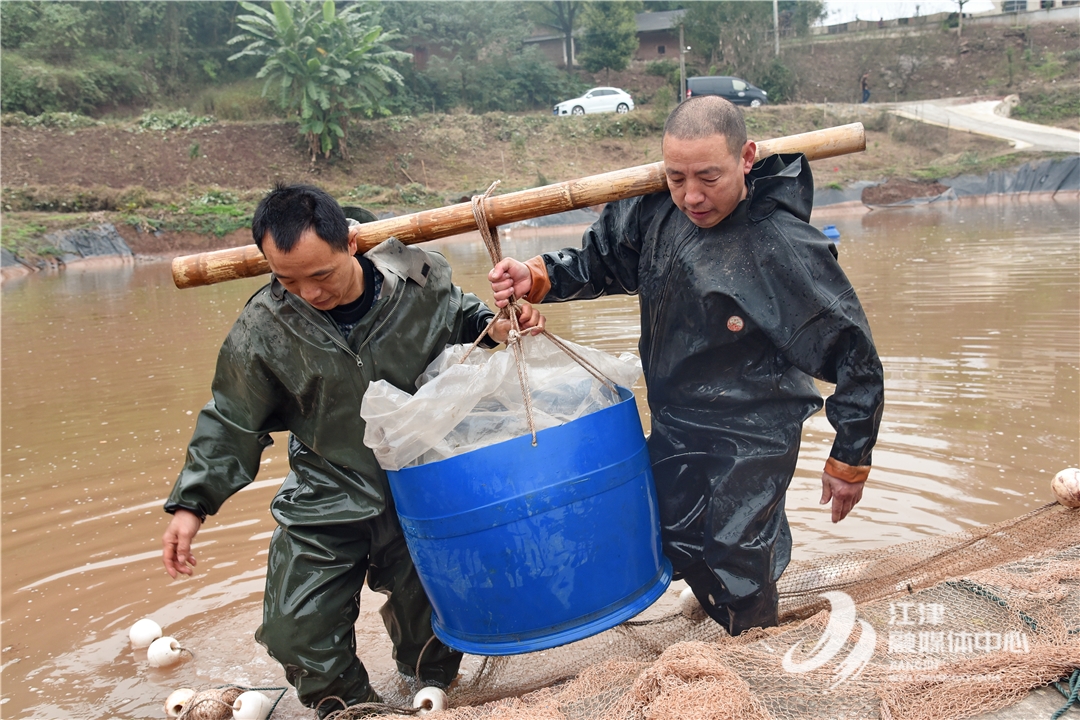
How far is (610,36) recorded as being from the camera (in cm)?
4938

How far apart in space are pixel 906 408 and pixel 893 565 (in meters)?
3.09

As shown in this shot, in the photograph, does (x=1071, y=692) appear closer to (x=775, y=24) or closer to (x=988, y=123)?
(x=988, y=123)

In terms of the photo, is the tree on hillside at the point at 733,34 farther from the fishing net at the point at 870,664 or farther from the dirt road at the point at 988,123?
the fishing net at the point at 870,664

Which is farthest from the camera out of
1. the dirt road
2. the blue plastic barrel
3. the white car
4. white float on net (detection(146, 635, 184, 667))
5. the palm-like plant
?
the white car

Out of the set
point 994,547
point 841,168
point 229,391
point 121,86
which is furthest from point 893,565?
point 121,86

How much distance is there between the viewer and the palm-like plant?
105ft

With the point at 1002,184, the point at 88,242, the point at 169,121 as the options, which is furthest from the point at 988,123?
the point at 88,242

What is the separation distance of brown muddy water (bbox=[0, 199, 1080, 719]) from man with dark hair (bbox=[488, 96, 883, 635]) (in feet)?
3.92

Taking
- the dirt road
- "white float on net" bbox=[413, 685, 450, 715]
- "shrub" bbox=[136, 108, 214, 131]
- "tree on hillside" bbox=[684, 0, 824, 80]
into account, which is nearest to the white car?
"tree on hillside" bbox=[684, 0, 824, 80]

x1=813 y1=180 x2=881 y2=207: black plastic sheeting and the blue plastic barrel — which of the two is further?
x1=813 y1=180 x2=881 y2=207: black plastic sheeting

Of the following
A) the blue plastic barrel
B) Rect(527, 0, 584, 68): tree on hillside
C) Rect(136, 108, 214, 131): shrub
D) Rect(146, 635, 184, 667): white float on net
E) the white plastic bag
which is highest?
Rect(527, 0, 584, 68): tree on hillside

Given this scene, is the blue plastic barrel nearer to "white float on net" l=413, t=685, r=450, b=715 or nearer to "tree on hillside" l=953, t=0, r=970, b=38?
"white float on net" l=413, t=685, r=450, b=715

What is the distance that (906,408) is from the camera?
6359 mm

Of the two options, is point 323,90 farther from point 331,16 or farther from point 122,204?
point 122,204
